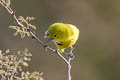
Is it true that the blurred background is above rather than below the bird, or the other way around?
above

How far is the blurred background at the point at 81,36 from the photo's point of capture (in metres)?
7.08

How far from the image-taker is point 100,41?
301 inches

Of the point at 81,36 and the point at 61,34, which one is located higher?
the point at 81,36

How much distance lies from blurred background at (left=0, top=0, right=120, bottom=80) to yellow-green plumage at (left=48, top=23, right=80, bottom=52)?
157 inches

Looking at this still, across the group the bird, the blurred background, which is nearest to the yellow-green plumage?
the bird

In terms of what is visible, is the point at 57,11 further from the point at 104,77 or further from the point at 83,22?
the point at 104,77

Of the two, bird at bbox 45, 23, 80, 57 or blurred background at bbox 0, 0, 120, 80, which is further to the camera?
blurred background at bbox 0, 0, 120, 80

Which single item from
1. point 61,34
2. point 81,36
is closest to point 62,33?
point 61,34

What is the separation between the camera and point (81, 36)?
7512 millimetres

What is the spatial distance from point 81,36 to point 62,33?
4.76m

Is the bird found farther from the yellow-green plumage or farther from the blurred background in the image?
the blurred background

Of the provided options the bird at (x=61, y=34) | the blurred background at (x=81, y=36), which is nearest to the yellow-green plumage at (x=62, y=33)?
the bird at (x=61, y=34)

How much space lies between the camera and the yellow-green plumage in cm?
269

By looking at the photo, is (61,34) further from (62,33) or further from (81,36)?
(81,36)
